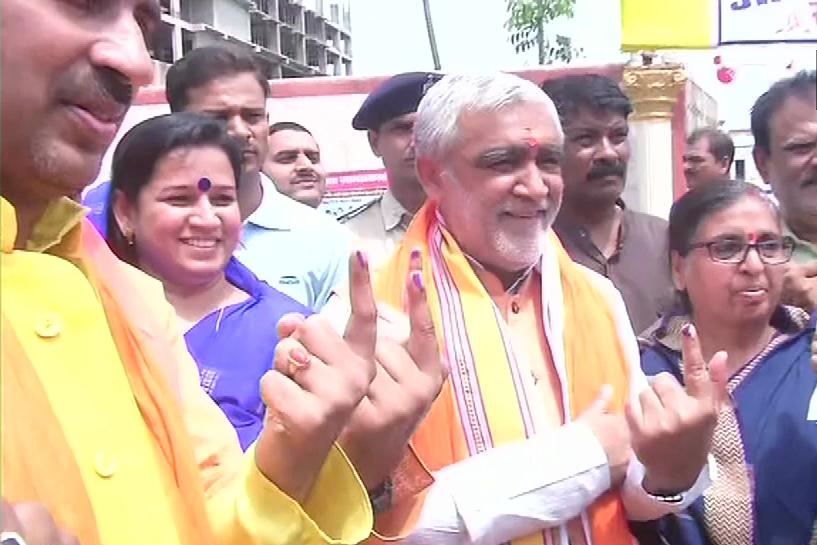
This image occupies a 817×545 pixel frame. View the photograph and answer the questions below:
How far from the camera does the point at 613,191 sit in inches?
106

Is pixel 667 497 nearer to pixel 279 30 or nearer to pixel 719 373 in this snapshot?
pixel 719 373

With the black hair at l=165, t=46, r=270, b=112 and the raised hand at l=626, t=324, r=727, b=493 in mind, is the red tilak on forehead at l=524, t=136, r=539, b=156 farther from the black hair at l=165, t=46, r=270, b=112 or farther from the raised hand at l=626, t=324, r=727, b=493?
the black hair at l=165, t=46, r=270, b=112

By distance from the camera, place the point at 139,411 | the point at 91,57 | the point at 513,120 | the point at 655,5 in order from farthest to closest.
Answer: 1. the point at 655,5
2. the point at 513,120
3. the point at 139,411
4. the point at 91,57

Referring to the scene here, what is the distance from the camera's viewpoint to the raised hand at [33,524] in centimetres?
75

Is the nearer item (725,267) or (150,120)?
(725,267)

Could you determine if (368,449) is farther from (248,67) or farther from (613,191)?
(248,67)

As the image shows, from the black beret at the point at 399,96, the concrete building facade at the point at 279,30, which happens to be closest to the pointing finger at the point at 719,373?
the black beret at the point at 399,96

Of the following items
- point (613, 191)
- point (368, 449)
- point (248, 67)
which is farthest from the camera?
point (248, 67)

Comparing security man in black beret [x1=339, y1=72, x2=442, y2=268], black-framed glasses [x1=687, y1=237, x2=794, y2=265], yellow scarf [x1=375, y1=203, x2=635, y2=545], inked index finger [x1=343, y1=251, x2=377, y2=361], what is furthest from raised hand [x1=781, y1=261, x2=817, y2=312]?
inked index finger [x1=343, y1=251, x2=377, y2=361]

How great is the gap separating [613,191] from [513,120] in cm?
82

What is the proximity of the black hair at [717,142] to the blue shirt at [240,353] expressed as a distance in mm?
2065

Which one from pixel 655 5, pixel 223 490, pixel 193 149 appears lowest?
pixel 223 490

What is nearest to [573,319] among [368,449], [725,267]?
[725,267]

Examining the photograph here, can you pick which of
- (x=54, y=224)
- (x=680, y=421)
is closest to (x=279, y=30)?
(x=680, y=421)
